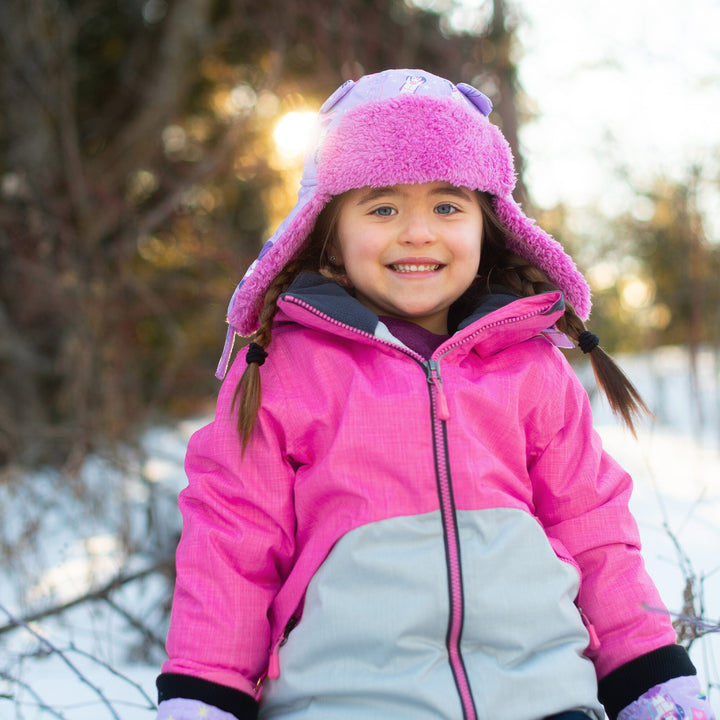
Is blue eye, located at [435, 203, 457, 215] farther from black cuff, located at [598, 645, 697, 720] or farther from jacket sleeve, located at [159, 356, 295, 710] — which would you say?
black cuff, located at [598, 645, 697, 720]

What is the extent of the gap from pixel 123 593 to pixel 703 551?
2.15 meters

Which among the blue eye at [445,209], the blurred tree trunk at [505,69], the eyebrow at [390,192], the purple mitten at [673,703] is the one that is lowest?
the purple mitten at [673,703]

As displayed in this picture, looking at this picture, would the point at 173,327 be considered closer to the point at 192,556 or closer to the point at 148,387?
the point at 148,387

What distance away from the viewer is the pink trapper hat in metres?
1.56

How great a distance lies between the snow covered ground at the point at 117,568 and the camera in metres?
2.00

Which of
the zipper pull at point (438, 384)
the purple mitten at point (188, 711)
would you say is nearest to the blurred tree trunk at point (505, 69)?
the zipper pull at point (438, 384)

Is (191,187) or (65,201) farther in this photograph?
(191,187)

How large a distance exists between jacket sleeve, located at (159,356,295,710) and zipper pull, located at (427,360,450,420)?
326 millimetres

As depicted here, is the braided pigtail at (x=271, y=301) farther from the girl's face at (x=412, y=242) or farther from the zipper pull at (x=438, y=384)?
the zipper pull at (x=438, y=384)

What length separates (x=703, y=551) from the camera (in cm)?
257

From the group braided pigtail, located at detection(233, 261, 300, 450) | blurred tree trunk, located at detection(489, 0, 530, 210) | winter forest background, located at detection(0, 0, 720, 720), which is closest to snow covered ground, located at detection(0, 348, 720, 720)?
winter forest background, located at detection(0, 0, 720, 720)

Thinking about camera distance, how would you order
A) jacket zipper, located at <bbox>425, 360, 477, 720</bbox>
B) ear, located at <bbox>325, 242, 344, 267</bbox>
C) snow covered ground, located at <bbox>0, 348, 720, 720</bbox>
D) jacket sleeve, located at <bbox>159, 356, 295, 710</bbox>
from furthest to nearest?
snow covered ground, located at <bbox>0, 348, 720, 720</bbox> → ear, located at <bbox>325, 242, 344, 267</bbox> → jacket sleeve, located at <bbox>159, 356, 295, 710</bbox> → jacket zipper, located at <bbox>425, 360, 477, 720</bbox>

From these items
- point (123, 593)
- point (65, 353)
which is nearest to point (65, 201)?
point (65, 353)

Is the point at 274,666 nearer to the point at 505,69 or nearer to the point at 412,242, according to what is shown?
the point at 412,242
